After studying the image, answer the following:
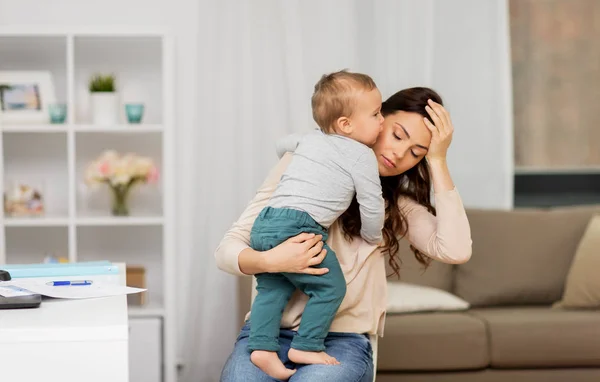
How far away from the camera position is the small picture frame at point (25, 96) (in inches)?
146

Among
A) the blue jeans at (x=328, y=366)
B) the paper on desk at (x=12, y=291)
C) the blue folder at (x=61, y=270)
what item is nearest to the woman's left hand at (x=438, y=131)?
the blue jeans at (x=328, y=366)

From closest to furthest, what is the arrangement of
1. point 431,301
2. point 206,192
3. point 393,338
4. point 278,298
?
1. point 278,298
2. point 393,338
3. point 431,301
4. point 206,192

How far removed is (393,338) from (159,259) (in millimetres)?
1311

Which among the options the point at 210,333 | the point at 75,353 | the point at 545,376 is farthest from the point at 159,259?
the point at 75,353

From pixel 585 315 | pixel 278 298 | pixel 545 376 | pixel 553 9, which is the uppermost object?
pixel 553 9

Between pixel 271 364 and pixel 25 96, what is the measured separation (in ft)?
7.24

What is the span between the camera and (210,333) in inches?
157

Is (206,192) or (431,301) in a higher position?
(206,192)

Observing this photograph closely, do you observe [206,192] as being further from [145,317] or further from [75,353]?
[75,353]

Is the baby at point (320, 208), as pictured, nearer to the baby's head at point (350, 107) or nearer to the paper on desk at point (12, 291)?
the baby's head at point (350, 107)

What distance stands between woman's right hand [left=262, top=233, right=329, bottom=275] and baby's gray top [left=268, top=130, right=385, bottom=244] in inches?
2.6

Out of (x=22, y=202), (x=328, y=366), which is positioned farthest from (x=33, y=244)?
(x=328, y=366)

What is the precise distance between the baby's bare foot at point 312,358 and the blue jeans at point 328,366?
0.5 inches

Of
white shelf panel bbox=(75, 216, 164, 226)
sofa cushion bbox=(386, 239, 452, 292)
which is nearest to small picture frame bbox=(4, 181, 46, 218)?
white shelf panel bbox=(75, 216, 164, 226)
